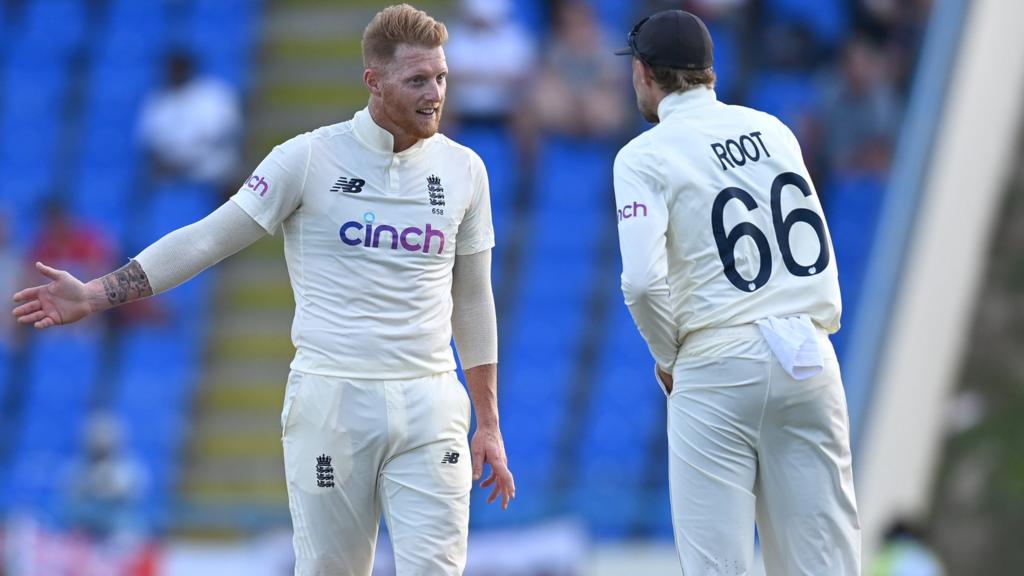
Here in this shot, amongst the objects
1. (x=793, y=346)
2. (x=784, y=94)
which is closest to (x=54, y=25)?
(x=784, y=94)

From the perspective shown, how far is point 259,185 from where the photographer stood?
5711mm

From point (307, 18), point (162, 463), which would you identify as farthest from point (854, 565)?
point (307, 18)

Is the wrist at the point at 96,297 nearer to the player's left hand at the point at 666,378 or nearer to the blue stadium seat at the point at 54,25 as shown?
the player's left hand at the point at 666,378

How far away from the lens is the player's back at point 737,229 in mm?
5457

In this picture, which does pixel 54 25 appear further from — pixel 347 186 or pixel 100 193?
pixel 347 186

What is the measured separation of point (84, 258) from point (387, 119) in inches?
385

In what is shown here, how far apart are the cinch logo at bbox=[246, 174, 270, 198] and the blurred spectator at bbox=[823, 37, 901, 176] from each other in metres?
9.74

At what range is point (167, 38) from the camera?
17406 mm

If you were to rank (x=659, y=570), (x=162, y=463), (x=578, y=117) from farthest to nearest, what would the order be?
(x=578, y=117) < (x=162, y=463) < (x=659, y=570)

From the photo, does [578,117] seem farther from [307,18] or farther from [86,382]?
[86,382]

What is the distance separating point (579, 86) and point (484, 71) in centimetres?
84

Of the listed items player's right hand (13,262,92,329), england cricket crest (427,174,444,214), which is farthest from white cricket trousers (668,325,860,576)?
player's right hand (13,262,92,329)

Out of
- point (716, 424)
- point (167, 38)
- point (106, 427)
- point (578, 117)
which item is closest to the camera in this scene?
point (716, 424)

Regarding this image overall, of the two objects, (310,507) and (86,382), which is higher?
(310,507)
